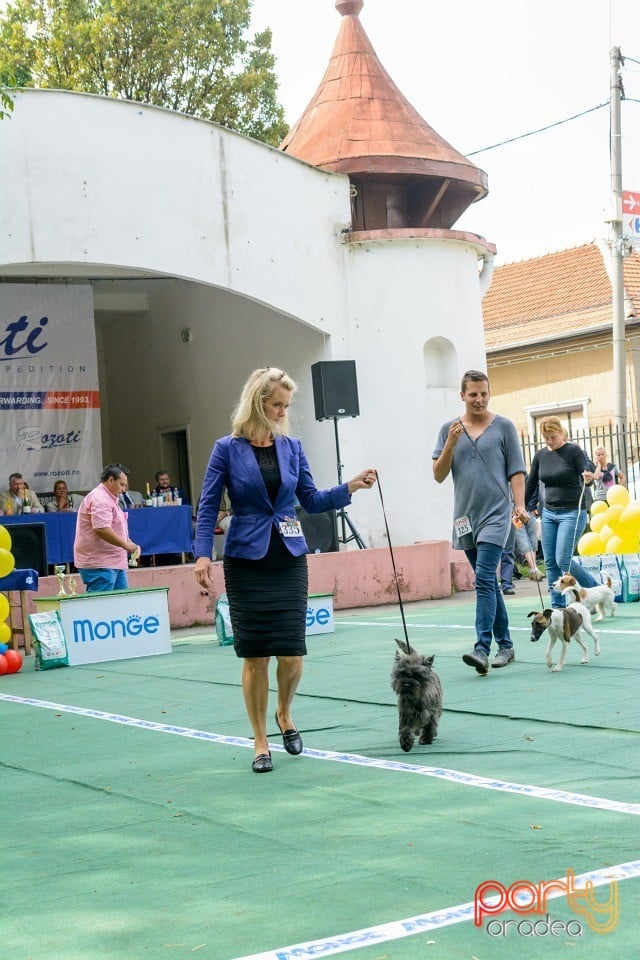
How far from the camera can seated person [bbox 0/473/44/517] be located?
19.3m

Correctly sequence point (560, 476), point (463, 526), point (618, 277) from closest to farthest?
point (463, 526), point (560, 476), point (618, 277)

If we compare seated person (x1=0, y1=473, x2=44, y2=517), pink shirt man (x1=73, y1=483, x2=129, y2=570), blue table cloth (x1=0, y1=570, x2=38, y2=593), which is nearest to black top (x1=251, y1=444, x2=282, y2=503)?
pink shirt man (x1=73, y1=483, x2=129, y2=570)

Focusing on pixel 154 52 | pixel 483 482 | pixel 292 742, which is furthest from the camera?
pixel 154 52

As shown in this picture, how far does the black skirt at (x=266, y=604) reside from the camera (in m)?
6.20

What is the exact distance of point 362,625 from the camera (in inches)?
549

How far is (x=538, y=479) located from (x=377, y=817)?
645 centimetres

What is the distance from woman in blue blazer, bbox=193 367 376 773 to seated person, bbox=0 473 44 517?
13475 millimetres

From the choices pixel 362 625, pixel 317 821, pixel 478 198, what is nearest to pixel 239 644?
pixel 317 821

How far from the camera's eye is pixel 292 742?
21.3 feet

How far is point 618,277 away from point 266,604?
18.7 meters

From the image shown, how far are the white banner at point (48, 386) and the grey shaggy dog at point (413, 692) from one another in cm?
1592

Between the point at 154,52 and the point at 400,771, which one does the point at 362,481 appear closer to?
the point at 400,771

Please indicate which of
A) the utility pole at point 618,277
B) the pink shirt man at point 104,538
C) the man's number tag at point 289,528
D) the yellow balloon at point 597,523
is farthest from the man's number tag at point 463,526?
the utility pole at point 618,277

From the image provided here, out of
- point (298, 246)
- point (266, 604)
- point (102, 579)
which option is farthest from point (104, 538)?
point (298, 246)
